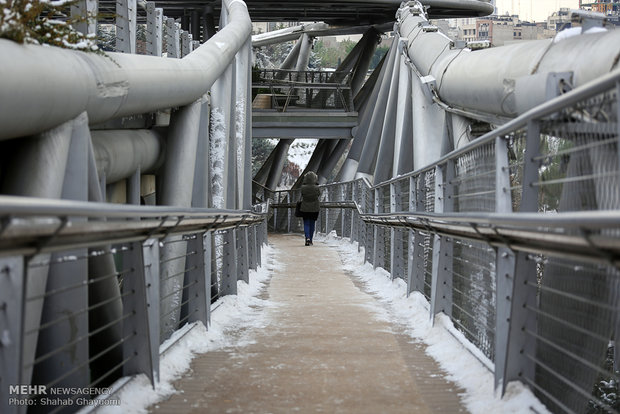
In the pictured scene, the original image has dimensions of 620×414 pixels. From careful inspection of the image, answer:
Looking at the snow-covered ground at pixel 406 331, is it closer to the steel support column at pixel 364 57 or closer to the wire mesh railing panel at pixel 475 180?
the wire mesh railing panel at pixel 475 180

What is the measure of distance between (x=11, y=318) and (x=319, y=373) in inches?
105

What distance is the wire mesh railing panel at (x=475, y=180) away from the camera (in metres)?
6.18

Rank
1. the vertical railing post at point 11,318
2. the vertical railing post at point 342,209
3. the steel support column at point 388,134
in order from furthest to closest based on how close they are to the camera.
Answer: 1. the steel support column at point 388,134
2. the vertical railing post at point 342,209
3. the vertical railing post at point 11,318

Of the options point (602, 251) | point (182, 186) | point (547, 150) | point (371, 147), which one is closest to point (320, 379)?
point (547, 150)

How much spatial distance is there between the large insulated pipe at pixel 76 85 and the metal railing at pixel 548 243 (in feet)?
8.26

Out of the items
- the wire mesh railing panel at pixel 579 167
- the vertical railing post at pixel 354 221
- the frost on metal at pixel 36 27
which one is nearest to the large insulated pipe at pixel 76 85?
the frost on metal at pixel 36 27

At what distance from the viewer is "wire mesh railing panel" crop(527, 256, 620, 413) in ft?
14.1

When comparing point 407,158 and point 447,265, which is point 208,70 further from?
point 407,158

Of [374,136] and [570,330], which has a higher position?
[374,136]

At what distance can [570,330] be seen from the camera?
4.92m

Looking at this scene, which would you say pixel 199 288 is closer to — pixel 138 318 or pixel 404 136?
pixel 138 318

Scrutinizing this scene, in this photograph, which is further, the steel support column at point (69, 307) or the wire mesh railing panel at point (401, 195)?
the wire mesh railing panel at point (401, 195)

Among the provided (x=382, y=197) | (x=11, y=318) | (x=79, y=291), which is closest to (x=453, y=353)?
(x=79, y=291)

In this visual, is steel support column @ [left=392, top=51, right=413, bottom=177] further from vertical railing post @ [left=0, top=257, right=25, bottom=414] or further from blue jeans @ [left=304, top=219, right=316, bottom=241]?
vertical railing post @ [left=0, top=257, right=25, bottom=414]
